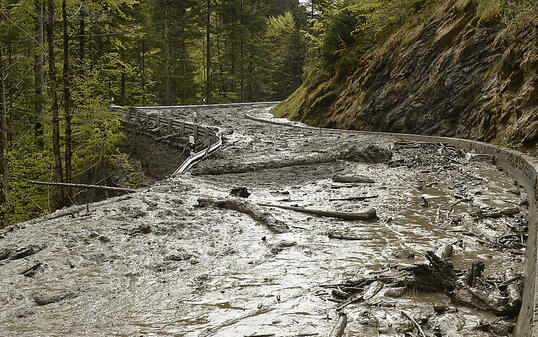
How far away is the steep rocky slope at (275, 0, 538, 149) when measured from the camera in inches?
436

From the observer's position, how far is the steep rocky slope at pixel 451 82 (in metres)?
11.1

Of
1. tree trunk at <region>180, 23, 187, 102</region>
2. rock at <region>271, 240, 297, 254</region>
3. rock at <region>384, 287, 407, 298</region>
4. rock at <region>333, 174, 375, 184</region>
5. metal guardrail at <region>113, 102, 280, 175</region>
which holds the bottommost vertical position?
rock at <region>271, 240, 297, 254</region>

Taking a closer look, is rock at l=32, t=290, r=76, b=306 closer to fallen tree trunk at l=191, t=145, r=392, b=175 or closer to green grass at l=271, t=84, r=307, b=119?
fallen tree trunk at l=191, t=145, r=392, b=175

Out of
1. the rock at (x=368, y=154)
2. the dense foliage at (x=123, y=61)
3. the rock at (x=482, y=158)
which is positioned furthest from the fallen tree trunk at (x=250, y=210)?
the rock at (x=482, y=158)

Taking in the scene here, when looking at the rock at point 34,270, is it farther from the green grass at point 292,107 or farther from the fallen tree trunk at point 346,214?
the green grass at point 292,107

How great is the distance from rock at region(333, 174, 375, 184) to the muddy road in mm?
38

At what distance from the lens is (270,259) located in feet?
17.0

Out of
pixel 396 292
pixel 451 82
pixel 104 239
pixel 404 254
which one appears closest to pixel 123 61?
pixel 451 82

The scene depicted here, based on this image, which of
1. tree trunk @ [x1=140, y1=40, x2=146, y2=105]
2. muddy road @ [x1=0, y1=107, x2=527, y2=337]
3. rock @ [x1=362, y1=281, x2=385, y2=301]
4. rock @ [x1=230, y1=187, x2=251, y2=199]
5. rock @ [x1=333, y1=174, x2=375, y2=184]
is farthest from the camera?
tree trunk @ [x1=140, y1=40, x2=146, y2=105]

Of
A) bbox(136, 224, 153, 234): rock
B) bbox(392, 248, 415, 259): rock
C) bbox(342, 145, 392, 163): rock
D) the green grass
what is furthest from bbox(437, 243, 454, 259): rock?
the green grass

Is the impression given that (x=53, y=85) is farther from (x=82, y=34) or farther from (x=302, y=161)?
(x=302, y=161)

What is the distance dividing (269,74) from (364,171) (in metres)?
40.4

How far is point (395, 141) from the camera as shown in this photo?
1470 cm

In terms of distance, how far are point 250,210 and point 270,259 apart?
2.24 metres
